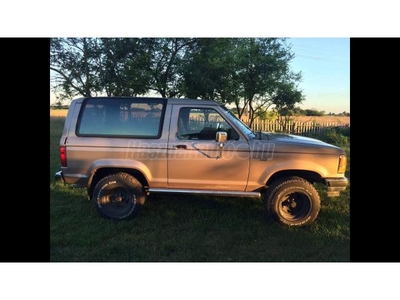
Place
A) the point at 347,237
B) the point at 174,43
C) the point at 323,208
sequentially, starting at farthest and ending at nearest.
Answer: the point at 174,43 → the point at 323,208 → the point at 347,237

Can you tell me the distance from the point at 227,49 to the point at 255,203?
16.8 ft

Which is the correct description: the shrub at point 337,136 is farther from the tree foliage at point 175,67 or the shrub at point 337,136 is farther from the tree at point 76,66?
the tree at point 76,66

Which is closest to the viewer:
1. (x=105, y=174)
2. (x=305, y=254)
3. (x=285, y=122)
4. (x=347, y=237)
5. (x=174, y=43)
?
(x=305, y=254)

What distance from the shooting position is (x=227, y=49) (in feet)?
26.8

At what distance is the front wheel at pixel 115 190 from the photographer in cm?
449

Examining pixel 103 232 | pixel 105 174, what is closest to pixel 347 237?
pixel 103 232

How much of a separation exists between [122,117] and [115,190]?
1294mm

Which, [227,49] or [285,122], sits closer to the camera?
[227,49]

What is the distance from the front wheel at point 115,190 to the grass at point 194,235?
0.17 m

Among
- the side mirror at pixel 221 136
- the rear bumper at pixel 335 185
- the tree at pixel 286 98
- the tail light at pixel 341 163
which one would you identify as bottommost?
the rear bumper at pixel 335 185

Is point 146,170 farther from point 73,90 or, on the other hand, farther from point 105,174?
point 73,90

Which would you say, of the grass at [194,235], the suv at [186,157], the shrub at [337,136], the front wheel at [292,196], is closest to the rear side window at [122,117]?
the suv at [186,157]

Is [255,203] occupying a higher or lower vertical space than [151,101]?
lower

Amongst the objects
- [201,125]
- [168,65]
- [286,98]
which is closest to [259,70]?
[286,98]
